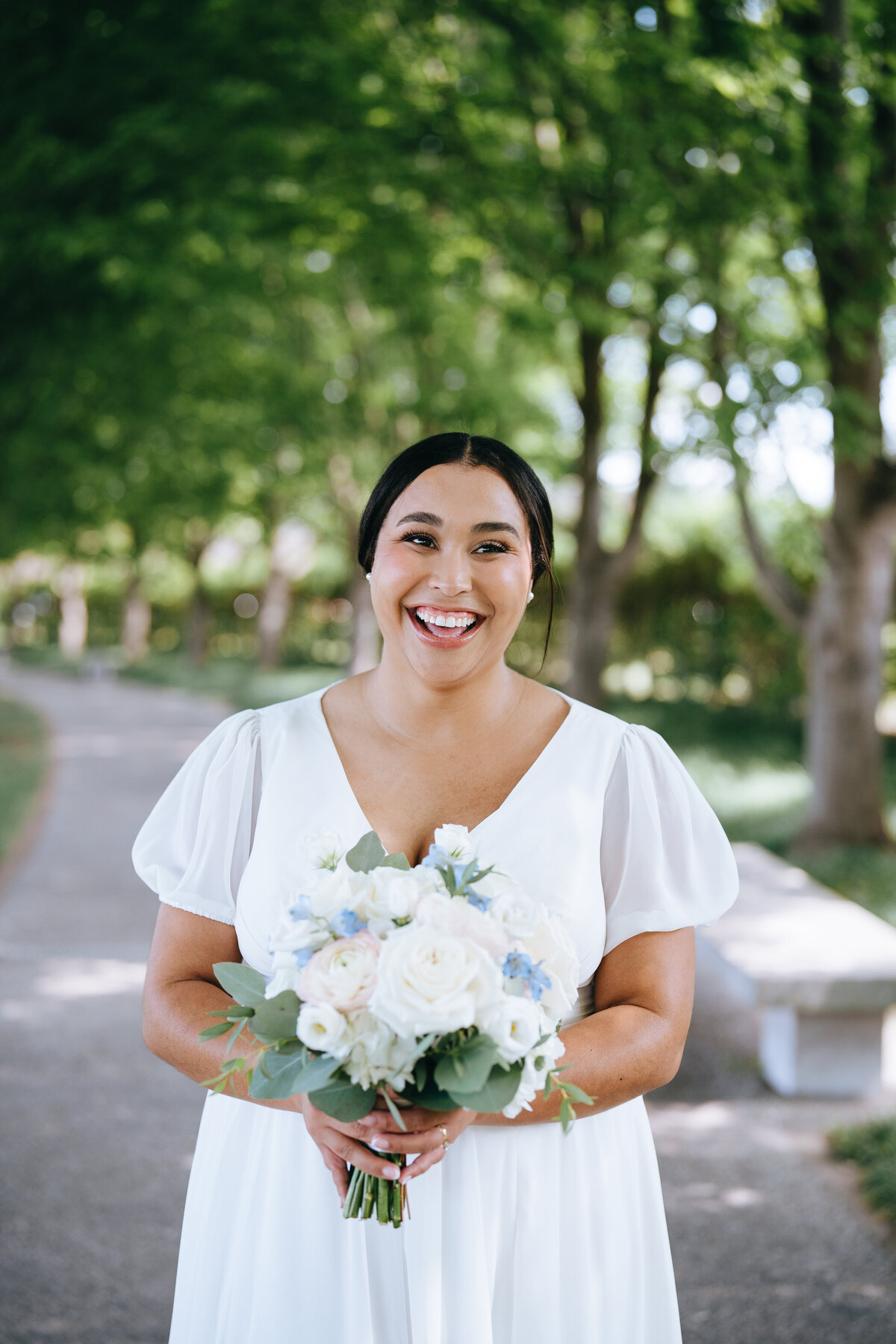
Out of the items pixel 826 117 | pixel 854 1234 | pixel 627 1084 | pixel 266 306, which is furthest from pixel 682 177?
pixel 266 306

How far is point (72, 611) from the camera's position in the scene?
45812 millimetres

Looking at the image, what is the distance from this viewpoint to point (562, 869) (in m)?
2.16

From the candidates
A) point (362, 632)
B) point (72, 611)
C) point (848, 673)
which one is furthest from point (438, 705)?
point (72, 611)

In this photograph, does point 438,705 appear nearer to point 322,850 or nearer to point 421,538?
point 421,538

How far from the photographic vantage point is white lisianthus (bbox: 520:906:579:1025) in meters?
1.73

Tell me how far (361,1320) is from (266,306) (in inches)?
601

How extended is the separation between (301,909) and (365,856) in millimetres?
174

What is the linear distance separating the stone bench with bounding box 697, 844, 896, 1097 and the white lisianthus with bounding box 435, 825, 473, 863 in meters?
3.79

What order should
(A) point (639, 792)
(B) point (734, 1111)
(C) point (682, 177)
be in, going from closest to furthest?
(A) point (639, 792), (B) point (734, 1111), (C) point (682, 177)

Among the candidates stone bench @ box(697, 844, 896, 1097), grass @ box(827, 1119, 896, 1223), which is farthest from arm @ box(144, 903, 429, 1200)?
stone bench @ box(697, 844, 896, 1097)

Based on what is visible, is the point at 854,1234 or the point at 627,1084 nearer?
the point at 627,1084

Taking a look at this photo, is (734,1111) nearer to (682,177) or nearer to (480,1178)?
(480,1178)

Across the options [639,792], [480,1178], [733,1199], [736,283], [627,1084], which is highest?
[736,283]

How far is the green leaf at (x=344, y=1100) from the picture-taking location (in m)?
1.67
